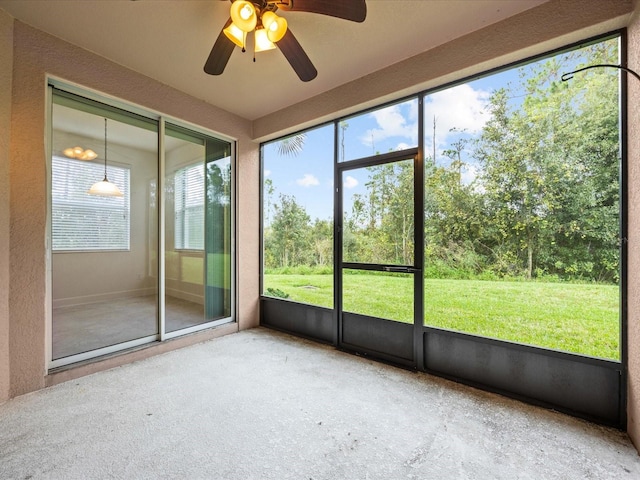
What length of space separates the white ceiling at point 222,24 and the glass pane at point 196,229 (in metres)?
0.86

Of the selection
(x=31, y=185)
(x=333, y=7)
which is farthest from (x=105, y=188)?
(x=333, y=7)

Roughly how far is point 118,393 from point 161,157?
93.8 inches

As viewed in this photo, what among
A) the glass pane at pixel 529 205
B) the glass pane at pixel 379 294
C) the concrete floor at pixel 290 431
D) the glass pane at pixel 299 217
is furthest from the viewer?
the glass pane at pixel 299 217

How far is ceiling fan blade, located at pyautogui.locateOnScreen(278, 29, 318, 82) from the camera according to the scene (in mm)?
1891

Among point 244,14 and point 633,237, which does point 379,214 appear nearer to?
point 633,237

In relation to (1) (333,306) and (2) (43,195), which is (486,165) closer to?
(1) (333,306)

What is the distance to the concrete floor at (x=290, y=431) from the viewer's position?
1505 millimetres

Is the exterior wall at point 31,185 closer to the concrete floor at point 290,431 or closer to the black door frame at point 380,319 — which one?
the concrete floor at point 290,431

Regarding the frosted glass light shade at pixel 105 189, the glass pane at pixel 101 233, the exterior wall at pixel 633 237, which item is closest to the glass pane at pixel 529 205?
the exterior wall at pixel 633 237

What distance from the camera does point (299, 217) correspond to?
3787 millimetres

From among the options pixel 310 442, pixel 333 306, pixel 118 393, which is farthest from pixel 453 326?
pixel 118 393

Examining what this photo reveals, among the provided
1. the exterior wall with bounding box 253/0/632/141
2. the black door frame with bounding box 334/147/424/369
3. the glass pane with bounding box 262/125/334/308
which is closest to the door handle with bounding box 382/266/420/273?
the black door frame with bounding box 334/147/424/369

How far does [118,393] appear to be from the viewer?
7.34 ft

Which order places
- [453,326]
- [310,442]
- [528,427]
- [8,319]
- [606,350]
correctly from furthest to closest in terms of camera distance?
[453,326] < [8,319] < [606,350] < [528,427] < [310,442]
